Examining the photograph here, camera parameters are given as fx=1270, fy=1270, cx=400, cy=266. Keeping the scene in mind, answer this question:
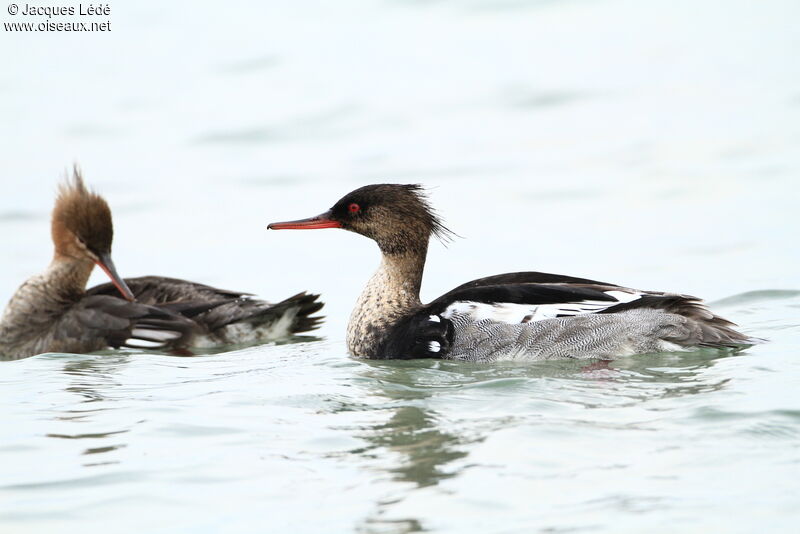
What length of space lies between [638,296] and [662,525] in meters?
3.17

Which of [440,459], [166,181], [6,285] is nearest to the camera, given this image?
[440,459]

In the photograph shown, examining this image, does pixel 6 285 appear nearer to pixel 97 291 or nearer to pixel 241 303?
pixel 97 291

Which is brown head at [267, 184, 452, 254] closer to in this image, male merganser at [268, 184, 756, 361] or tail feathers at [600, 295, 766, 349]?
male merganser at [268, 184, 756, 361]

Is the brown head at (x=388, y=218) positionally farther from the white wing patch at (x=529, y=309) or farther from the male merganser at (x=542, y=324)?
the white wing patch at (x=529, y=309)

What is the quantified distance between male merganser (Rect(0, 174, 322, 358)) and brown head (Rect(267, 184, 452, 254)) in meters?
0.61

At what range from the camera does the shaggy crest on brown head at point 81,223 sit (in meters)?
9.17

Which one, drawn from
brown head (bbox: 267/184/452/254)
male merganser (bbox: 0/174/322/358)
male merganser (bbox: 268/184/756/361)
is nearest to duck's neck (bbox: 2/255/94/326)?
male merganser (bbox: 0/174/322/358)

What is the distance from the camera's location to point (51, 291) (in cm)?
927

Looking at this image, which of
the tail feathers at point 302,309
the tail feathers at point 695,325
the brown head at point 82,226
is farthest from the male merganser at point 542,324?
the brown head at point 82,226

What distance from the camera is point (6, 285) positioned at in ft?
36.2

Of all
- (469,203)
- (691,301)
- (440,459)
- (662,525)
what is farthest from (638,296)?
(469,203)

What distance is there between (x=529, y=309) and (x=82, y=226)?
3.41 m

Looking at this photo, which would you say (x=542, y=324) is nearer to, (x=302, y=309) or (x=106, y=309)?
(x=302, y=309)

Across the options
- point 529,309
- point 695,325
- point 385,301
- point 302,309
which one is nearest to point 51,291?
point 302,309
